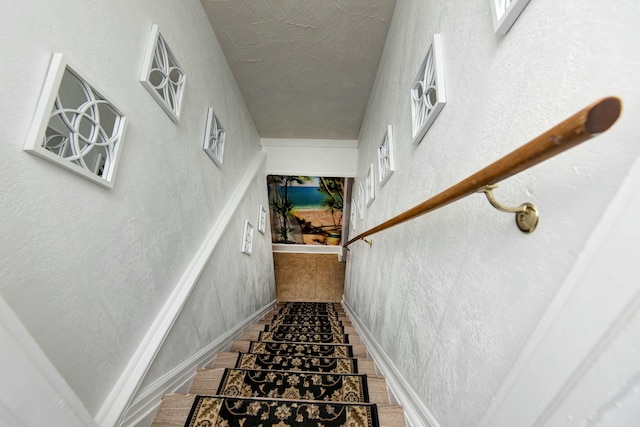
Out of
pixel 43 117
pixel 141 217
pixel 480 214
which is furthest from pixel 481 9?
pixel 141 217

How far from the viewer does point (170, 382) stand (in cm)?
151

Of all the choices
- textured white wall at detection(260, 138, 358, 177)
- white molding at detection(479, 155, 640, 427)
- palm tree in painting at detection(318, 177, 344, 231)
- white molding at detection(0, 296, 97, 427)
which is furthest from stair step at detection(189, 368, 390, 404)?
palm tree in painting at detection(318, 177, 344, 231)

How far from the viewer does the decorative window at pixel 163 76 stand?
147cm

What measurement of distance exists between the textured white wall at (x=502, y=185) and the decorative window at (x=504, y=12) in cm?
2

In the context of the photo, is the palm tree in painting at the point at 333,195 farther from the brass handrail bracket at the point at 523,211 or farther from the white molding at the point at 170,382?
the brass handrail bracket at the point at 523,211

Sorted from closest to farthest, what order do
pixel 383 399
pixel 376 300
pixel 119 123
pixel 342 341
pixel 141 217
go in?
1. pixel 119 123
2. pixel 141 217
3. pixel 383 399
4. pixel 376 300
5. pixel 342 341

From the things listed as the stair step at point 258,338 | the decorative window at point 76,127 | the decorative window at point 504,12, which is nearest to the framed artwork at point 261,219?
the stair step at point 258,338

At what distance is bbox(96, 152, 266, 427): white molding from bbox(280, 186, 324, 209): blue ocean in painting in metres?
4.66

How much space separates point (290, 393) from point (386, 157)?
1.84 m

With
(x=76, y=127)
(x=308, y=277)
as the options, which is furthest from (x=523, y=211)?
(x=308, y=277)

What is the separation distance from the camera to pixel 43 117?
854 millimetres

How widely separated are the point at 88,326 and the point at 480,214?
1435 millimetres

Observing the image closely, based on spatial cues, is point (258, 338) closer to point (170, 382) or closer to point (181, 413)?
point (170, 382)

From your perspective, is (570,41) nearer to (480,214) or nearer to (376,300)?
(480,214)
